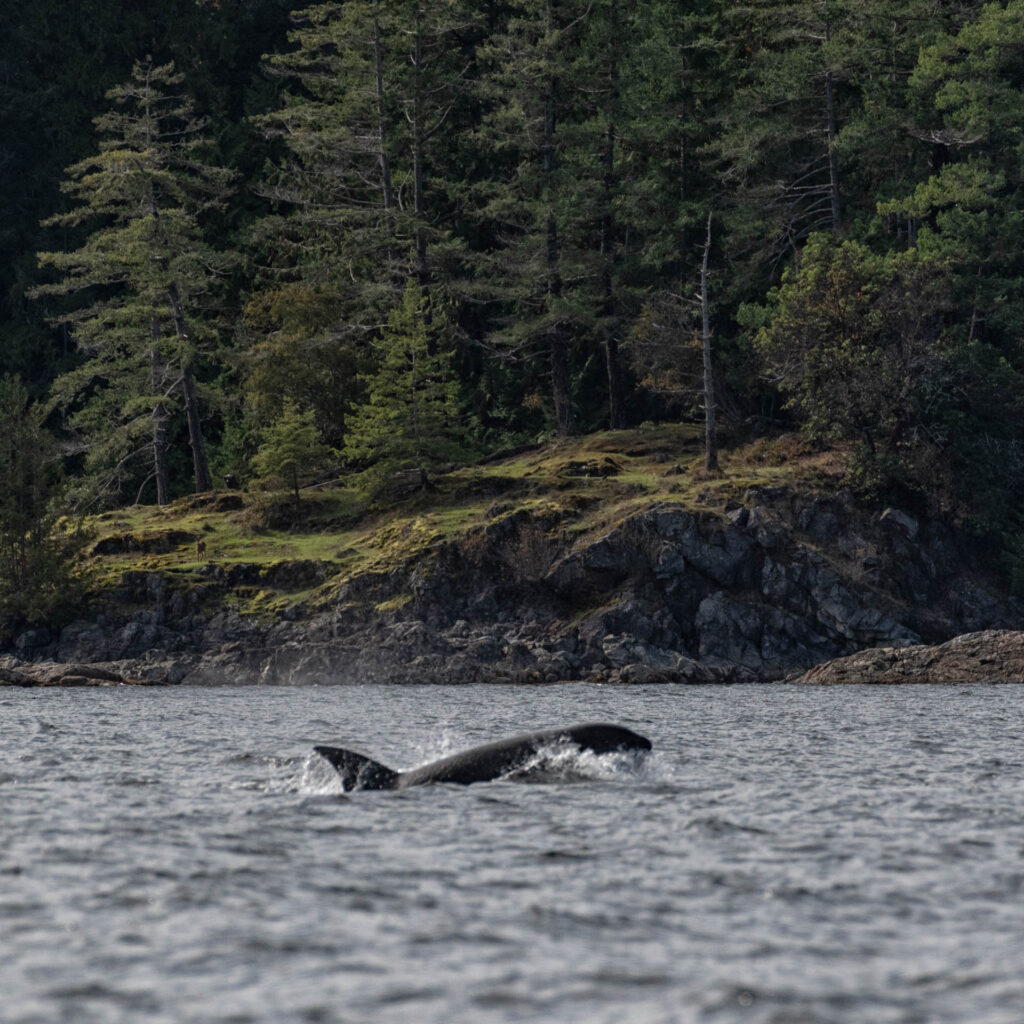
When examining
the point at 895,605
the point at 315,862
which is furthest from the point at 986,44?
the point at 315,862

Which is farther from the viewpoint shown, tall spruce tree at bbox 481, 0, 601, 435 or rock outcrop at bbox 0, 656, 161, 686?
tall spruce tree at bbox 481, 0, 601, 435

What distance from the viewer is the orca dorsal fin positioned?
15.0m

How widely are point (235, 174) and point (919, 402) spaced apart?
109 ft

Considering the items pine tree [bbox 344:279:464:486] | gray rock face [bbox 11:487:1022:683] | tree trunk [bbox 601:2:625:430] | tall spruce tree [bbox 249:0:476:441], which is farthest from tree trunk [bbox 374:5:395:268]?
gray rock face [bbox 11:487:1022:683]

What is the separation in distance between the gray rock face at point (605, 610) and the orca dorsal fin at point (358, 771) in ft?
80.9

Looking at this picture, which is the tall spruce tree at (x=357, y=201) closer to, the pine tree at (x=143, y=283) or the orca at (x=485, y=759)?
→ the pine tree at (x=143, y=283)

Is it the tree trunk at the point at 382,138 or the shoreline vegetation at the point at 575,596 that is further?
the tree trunk at the point at 382,138

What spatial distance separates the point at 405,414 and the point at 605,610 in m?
13.5

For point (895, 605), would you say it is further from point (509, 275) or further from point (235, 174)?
point (235, 174)

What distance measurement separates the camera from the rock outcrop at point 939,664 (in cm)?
3741

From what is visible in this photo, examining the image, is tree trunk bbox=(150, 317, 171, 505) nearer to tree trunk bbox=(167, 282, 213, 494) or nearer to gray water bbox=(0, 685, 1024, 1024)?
tree trunk bbox=(167, 282, 213, 494)

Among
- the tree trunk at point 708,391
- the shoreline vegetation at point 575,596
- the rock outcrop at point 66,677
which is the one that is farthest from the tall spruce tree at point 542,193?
the rock outcrop at point 66,677

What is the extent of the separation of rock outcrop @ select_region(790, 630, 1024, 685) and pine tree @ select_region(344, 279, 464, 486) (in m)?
18.2

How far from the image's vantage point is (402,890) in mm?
9250
